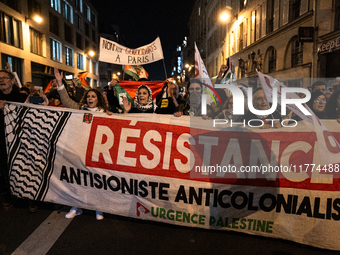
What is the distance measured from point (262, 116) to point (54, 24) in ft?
94.7

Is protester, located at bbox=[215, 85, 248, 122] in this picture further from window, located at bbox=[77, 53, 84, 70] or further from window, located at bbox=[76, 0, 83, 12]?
window, located at bbox=[76, 0, 83, 12]

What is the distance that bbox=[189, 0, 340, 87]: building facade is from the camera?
41.6 ft

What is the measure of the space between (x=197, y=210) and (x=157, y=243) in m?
0.62

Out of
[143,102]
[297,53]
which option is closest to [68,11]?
[297,53]

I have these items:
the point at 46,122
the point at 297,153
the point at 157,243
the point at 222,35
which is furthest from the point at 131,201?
the point at 222,35

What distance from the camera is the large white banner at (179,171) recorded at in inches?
→ 114

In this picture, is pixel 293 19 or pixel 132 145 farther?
pixel 293 19

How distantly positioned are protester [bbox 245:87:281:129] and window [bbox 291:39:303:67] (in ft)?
44.4

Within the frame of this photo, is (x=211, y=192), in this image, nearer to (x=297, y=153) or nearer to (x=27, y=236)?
(x=297, y=153)

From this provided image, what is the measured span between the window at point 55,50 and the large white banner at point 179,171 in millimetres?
25427

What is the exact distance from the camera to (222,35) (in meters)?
30.6

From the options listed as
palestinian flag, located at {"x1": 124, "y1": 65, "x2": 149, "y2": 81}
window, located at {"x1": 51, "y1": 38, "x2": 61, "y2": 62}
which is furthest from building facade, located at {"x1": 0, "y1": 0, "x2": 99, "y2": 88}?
palestinian flag, located at {"x1": 124, "y1": 65, "x2": 149, "y2": 81}

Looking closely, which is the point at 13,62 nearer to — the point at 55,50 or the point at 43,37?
the point at 43,37

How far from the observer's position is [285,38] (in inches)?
649
